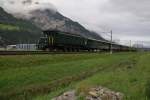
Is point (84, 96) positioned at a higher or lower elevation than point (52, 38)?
lower

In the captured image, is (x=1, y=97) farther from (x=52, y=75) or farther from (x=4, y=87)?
(x=52, y=75)

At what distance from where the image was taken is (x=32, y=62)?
37719 millimetres

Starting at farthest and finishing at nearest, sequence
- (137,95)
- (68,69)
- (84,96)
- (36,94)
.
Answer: (68,69), (36,94), (137,95), (84,96)

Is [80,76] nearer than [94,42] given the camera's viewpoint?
Yes

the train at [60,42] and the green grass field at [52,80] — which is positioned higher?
the train at [60,42]

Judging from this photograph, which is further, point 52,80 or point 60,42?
point 60,42

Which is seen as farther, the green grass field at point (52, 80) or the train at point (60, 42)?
the train at point (60, 42)

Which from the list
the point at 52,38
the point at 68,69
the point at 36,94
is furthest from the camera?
Answer: the point at 52,38

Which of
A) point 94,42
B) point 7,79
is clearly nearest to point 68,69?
point 7,79

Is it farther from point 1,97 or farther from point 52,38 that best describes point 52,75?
point 52,38

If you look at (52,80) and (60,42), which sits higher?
(60,42)

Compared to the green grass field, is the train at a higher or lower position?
higher

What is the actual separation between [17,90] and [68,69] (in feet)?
40.4

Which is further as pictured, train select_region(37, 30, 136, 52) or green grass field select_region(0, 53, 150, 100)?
train select_region(37, 30, 136, 52)
